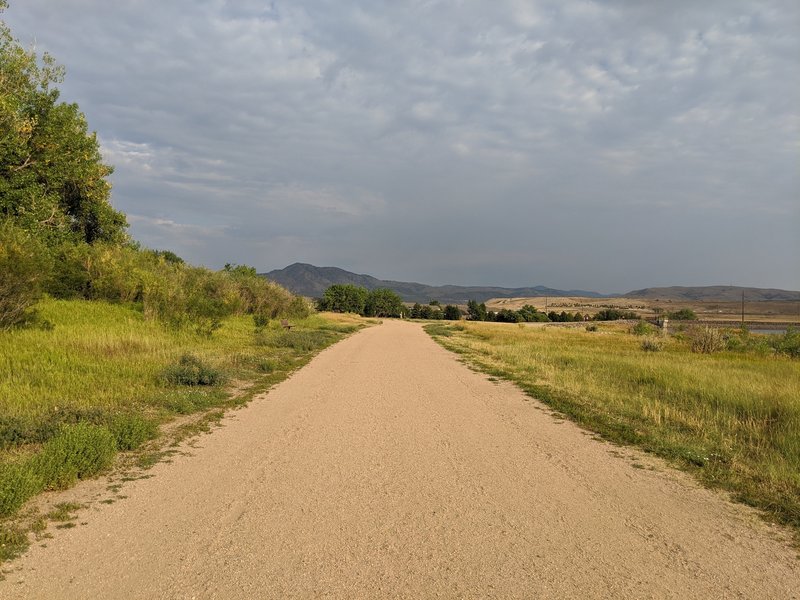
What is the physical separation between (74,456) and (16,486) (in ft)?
3.20

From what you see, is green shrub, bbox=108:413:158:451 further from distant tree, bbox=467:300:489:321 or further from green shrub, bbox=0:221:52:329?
distant tree, bbox=467:300:489:321

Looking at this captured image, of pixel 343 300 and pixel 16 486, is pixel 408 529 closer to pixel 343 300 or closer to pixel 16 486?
pixel 16 486

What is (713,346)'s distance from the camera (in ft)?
86.8

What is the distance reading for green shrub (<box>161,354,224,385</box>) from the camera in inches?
436

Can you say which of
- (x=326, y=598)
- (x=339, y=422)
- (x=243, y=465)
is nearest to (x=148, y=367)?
(x=339, y=422)

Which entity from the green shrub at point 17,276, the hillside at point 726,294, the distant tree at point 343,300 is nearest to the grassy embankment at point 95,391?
the green shrub at point 17,276

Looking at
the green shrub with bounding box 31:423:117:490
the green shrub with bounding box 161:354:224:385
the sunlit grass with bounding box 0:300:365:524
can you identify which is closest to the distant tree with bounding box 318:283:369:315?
the sunlit grass with bounding box 0:300:365:524

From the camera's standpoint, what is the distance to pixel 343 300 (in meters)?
108

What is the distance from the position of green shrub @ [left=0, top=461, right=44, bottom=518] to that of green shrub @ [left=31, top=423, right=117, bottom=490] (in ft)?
0.51

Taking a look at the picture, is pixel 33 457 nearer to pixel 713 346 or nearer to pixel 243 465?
pixel 243 465

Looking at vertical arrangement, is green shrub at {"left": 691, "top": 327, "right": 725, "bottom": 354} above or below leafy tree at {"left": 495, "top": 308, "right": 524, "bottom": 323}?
above

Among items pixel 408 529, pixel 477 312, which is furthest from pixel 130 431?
pixel 477 312

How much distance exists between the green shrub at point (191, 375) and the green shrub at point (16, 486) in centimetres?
604

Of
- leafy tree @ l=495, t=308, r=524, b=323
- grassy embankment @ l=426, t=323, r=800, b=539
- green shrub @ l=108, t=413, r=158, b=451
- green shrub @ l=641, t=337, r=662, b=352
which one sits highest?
green shrub @ l=108, t=413, r=158, b=451
